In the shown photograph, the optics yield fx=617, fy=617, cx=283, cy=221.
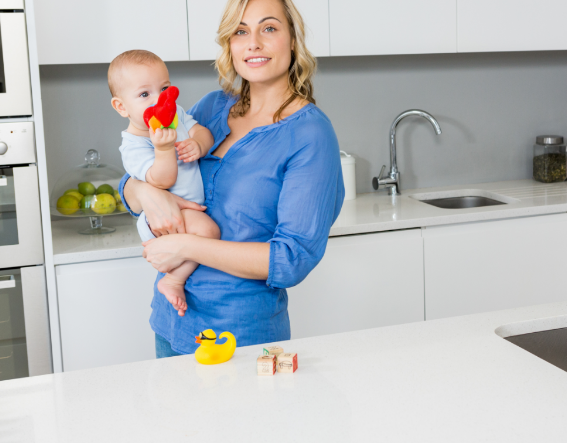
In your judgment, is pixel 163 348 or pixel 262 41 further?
pixel 163 348

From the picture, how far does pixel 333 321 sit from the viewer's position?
2.29m

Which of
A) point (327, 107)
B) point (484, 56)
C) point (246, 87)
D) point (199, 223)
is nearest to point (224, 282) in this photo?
point (199, 223)

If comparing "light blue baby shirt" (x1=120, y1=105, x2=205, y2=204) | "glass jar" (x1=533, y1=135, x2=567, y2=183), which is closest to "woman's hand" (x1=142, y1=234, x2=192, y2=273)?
"light blue baby shirt" (x1=120, y1=105, x2=205, y2=204)

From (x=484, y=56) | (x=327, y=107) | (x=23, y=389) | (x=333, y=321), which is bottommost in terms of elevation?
(x=333, y=321)

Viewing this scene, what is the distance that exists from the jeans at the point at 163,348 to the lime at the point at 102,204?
31.9 inches

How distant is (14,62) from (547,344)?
63.8 inches

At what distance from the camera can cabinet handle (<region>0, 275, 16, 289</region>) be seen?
76.7 inches

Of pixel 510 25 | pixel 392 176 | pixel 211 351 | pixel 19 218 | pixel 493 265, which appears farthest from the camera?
pixel 392 176

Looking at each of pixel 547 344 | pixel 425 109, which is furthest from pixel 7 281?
pixel 425 109

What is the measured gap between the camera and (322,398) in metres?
0.92

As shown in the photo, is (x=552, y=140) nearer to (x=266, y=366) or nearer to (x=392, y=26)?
(x=392, y=26)

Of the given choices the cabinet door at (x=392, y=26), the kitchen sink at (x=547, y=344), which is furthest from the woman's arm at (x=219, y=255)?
the cabinet door at (x=392, y=26)

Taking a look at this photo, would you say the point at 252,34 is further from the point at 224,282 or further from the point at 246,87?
the point at 224,282

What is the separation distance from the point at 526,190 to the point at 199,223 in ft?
6.46
